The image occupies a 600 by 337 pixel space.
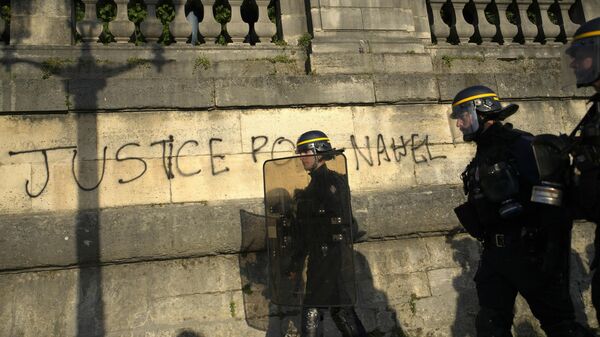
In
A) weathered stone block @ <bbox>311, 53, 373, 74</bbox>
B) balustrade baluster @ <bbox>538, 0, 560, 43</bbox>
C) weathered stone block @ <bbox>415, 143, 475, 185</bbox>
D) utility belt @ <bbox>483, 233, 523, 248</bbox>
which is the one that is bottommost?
utility belt @ <bbox>483, 233, 523, 248</bbox>

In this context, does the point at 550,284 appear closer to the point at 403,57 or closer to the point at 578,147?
the point at 578,147

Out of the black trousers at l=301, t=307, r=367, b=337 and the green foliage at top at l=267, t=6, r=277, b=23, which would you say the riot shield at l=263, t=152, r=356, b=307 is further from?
the green foliage at top at l=267, t=6, r=277, b=23

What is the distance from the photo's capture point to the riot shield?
4.43 meters

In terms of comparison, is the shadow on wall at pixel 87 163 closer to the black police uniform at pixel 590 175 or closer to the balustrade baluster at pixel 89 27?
the balustrade baluster at pixel 89 27

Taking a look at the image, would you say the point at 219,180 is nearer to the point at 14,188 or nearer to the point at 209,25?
the point at 209,25

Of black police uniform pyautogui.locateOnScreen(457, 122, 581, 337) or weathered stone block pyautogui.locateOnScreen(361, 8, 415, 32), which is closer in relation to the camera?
black police uniform pyautogui.locateOnScreen(457, 122, 581, 337)

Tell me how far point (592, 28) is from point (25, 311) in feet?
16.8

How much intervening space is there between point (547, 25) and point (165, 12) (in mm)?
4965

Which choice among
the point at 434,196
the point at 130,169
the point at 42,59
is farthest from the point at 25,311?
the point at 434,196

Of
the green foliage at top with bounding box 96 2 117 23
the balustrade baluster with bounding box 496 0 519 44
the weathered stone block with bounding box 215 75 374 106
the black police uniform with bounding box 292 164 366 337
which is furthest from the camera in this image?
the balustrade baluster with bounding box 496 0 519 44

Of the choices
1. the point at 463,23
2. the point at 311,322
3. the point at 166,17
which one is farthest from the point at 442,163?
the point at 166,17

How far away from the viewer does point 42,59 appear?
5.62m

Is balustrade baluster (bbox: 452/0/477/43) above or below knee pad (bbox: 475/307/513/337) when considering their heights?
above

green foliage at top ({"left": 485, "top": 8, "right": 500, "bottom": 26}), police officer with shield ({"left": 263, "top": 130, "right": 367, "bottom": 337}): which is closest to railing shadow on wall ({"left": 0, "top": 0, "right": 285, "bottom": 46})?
police officer with shield ({"left": 263, "top": 130, "right": 367, "bottom": 337})
